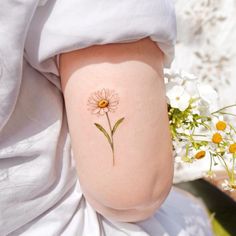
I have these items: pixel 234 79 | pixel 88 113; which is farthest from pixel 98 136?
pixel 234 79

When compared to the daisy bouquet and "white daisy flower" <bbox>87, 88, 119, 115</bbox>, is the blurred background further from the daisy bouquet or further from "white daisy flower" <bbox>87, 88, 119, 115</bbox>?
"white daisy flower" <bbox>87, 88, 119, 115</bbox>

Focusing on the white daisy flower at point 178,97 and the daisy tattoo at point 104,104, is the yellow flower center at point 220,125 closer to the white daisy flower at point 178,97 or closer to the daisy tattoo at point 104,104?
the white daisy flower at point 178,97

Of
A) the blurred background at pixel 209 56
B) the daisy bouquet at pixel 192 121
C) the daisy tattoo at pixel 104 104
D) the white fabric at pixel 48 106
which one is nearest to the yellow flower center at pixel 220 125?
the daisy bouquet at pixel 192 121

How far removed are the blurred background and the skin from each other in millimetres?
1406

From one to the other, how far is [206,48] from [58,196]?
1617mm

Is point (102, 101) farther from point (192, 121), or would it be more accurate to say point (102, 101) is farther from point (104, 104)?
point (192, 121)

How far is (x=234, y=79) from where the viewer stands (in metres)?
2.18

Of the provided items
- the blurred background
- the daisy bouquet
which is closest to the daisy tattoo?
the daisy bouquet

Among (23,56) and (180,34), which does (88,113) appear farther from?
(180,34)

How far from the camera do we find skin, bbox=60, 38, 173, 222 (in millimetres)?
663

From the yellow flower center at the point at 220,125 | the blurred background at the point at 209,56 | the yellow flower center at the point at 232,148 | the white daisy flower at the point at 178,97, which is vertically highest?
the white daisy flower at the point at 178,97

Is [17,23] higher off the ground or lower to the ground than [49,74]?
higher

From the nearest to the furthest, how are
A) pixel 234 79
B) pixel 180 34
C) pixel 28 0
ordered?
pixel 28 0
pixel 234 79
pixel 180 34

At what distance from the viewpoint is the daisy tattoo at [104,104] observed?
2.19 ft
